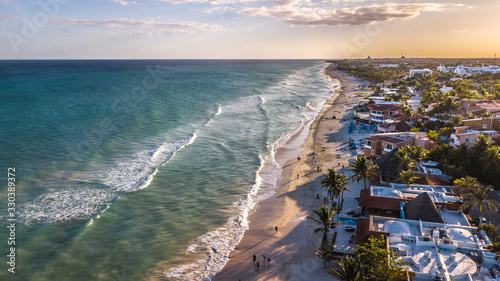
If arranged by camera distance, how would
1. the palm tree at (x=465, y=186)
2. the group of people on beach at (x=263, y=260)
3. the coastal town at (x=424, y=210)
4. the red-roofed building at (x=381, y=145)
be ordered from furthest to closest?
1. the red-roofed building at (x=381, y=145)
2. the palm tree at (x=465, y=186)
3. the group of people on beach at (x=263, y=260)
4. the coastal town at (x=424, y=210)

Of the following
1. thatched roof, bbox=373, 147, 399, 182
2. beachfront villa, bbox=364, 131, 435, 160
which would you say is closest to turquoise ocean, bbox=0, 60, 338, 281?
thatched roof, bbox=373, 147, 399, 182

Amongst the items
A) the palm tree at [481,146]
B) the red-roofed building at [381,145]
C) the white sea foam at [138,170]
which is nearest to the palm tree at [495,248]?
the palm tree at [481,146]

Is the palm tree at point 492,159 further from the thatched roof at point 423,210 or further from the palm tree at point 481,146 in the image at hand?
the thatched roof at point 423,210

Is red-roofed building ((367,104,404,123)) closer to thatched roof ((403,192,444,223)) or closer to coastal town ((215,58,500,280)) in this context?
coastal town ((215,58,500,280))

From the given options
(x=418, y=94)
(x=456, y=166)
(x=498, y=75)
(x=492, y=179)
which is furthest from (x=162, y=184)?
(x=498, y=75)

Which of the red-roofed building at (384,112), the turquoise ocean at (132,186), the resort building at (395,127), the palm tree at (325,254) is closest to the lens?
the palm tree at (325,254)

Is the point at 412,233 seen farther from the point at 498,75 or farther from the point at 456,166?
the point at 498,75
